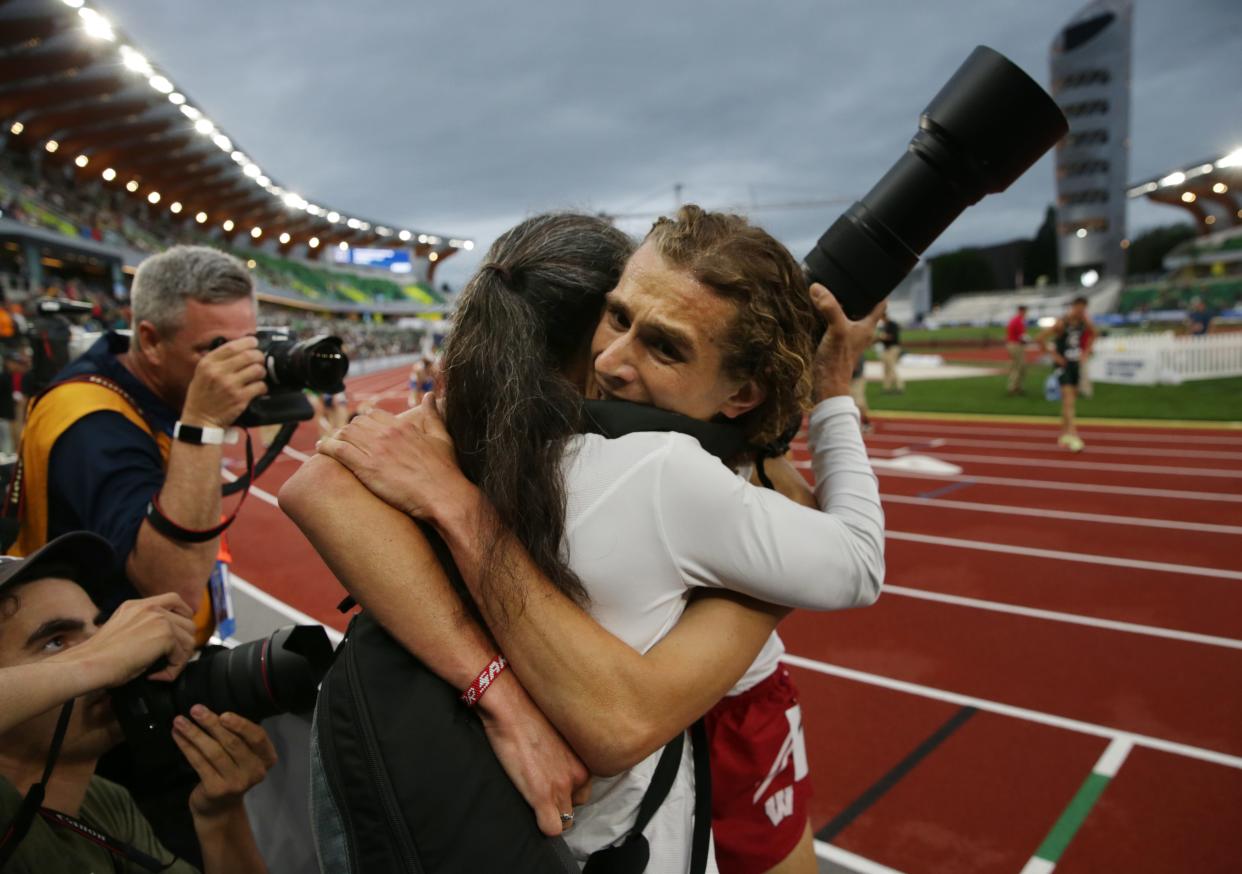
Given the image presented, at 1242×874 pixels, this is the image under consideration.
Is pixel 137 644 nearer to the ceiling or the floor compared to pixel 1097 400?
nearer to the ceiling

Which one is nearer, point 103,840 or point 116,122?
point 103,840

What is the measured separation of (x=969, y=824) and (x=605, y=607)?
2352 mm

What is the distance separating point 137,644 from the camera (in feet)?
3.84

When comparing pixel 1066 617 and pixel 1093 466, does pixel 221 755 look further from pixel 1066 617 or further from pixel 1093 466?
pixel 1093 466

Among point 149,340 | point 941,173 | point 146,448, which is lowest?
point 146,448

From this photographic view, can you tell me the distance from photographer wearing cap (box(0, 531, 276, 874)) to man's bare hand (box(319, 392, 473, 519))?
21.2 inches

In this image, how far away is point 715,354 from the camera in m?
1.05

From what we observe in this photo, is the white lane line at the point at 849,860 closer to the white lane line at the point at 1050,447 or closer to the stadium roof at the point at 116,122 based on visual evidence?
the white lane line at the point at 1050,447

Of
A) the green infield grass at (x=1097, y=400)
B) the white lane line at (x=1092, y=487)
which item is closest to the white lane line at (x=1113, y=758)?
the white lane line at (x=1092, y=487)

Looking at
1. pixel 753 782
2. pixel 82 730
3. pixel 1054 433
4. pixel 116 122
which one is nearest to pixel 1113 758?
pixel 753 782

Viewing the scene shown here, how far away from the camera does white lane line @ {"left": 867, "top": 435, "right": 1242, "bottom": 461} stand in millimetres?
8781

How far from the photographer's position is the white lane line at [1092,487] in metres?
6.98

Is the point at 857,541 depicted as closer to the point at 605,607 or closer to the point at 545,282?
the point at 605,607

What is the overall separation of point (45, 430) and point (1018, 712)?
12.3ft
